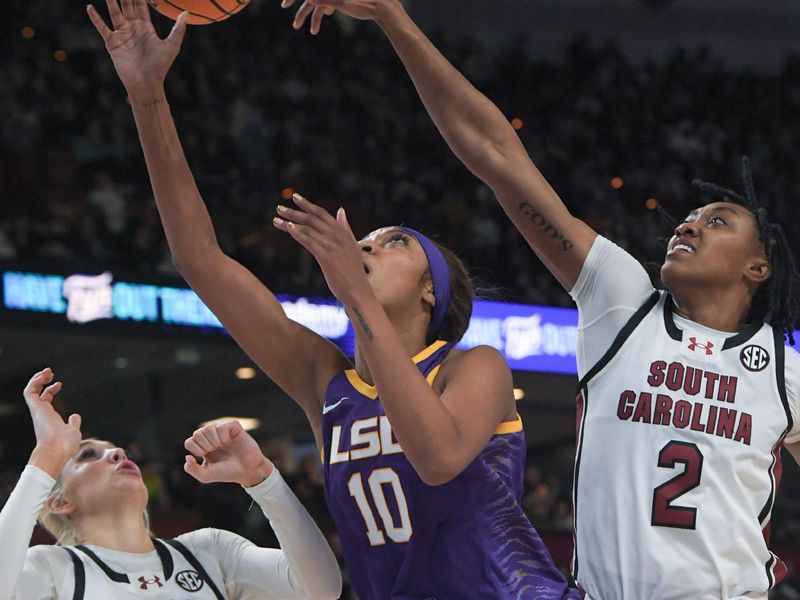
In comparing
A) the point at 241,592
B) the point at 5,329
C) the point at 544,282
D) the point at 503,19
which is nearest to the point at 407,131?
the point at 544,282

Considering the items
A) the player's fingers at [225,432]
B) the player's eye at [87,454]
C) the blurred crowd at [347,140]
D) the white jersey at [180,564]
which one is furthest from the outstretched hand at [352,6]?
the blurred crowd at [347,140]

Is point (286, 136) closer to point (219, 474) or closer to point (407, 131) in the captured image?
point (407, 131)

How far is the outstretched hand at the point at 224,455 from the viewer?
3.20 metres

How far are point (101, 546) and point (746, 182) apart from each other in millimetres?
2142

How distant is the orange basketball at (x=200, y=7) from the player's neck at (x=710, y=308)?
1479 mm

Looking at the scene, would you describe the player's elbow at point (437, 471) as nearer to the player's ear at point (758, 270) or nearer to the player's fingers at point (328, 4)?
the player's ear at point (758, 270)

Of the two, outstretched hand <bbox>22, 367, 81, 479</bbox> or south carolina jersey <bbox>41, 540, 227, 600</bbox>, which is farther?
south carolina jersey <bbox>41, 540, 227, 600</bbox>

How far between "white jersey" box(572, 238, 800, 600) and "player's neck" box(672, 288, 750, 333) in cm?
A: 4

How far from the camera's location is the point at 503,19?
17.8m

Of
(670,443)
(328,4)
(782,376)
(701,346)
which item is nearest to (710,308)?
(701,346)

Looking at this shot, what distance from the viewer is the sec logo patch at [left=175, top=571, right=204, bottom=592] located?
3.74m

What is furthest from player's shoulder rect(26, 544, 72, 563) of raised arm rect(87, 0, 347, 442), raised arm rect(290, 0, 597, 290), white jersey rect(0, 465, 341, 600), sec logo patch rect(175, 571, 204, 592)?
raised arm rect(290, 0, 597, 290)

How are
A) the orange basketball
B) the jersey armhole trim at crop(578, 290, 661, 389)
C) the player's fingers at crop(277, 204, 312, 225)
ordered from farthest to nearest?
the orange basketball
the jersey armhole trim at crop(578, 290, 661, 389)
the player's fingers at crop(277, 204, 312, 225)

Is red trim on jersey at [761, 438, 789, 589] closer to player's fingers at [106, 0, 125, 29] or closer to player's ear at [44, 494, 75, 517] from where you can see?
player's fingers at [106, 0, 125, 29]
